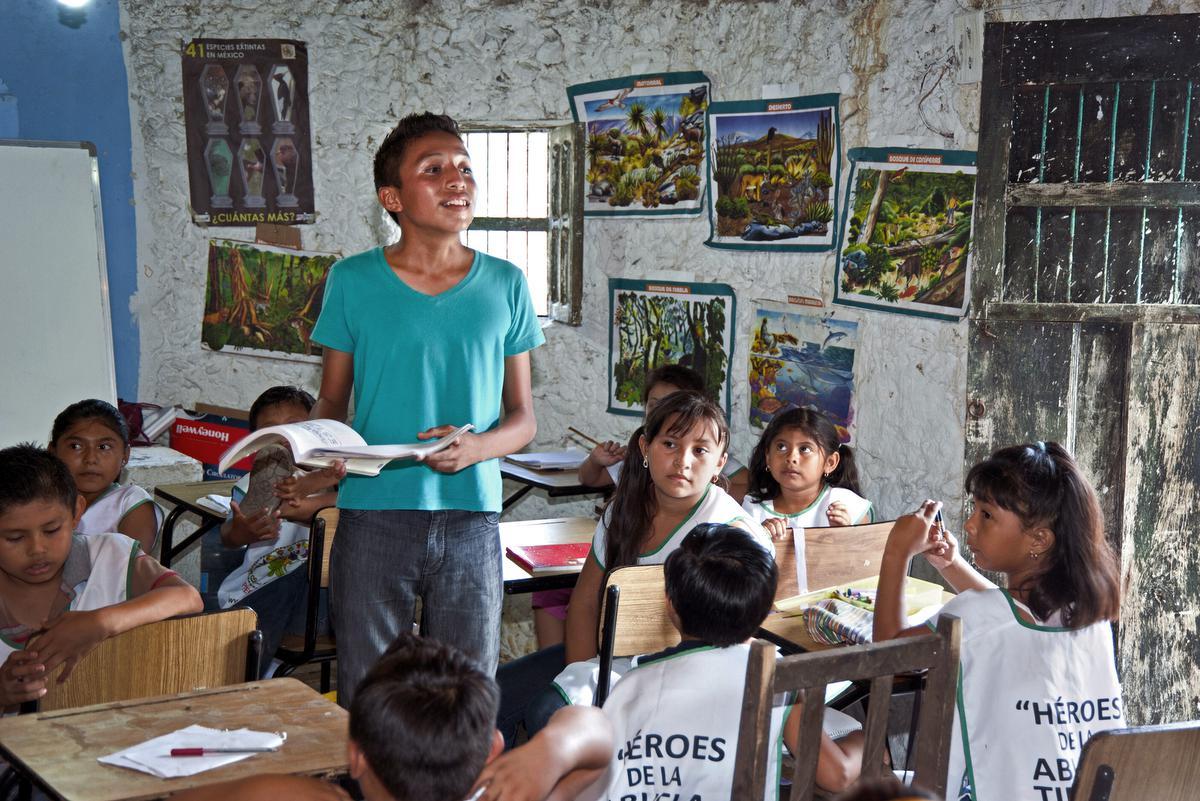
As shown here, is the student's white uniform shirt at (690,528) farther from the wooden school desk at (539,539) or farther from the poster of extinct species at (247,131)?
the poster of extinct species at (247,131)

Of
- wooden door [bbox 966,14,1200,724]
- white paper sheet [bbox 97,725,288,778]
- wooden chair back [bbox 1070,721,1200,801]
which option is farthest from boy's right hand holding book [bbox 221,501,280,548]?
wooden chair back [bbox 1070,721,1200,801]

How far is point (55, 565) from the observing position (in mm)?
2281

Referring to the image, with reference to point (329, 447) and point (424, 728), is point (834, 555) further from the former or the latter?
point (424, 728)

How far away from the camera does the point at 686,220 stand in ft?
13.8

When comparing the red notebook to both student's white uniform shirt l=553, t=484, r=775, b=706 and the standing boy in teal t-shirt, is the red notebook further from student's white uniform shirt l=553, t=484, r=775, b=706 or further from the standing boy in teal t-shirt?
the standing boy in teal t-shirt

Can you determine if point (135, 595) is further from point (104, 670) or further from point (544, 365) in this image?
point (544, 365)

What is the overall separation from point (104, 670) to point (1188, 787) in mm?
1588

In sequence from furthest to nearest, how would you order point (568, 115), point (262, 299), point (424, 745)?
point (262, 299) < point (568, 115) < point (424, 745)

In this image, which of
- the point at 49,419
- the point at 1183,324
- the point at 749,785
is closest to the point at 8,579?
the point at 749,785

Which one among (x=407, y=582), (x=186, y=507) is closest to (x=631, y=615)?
(x=407, y=582)

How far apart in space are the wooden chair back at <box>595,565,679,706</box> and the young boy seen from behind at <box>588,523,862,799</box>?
36 cm

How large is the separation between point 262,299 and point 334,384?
2596 millimetres

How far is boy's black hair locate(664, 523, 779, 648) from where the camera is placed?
1.86 meters

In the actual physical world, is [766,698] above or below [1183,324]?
below
